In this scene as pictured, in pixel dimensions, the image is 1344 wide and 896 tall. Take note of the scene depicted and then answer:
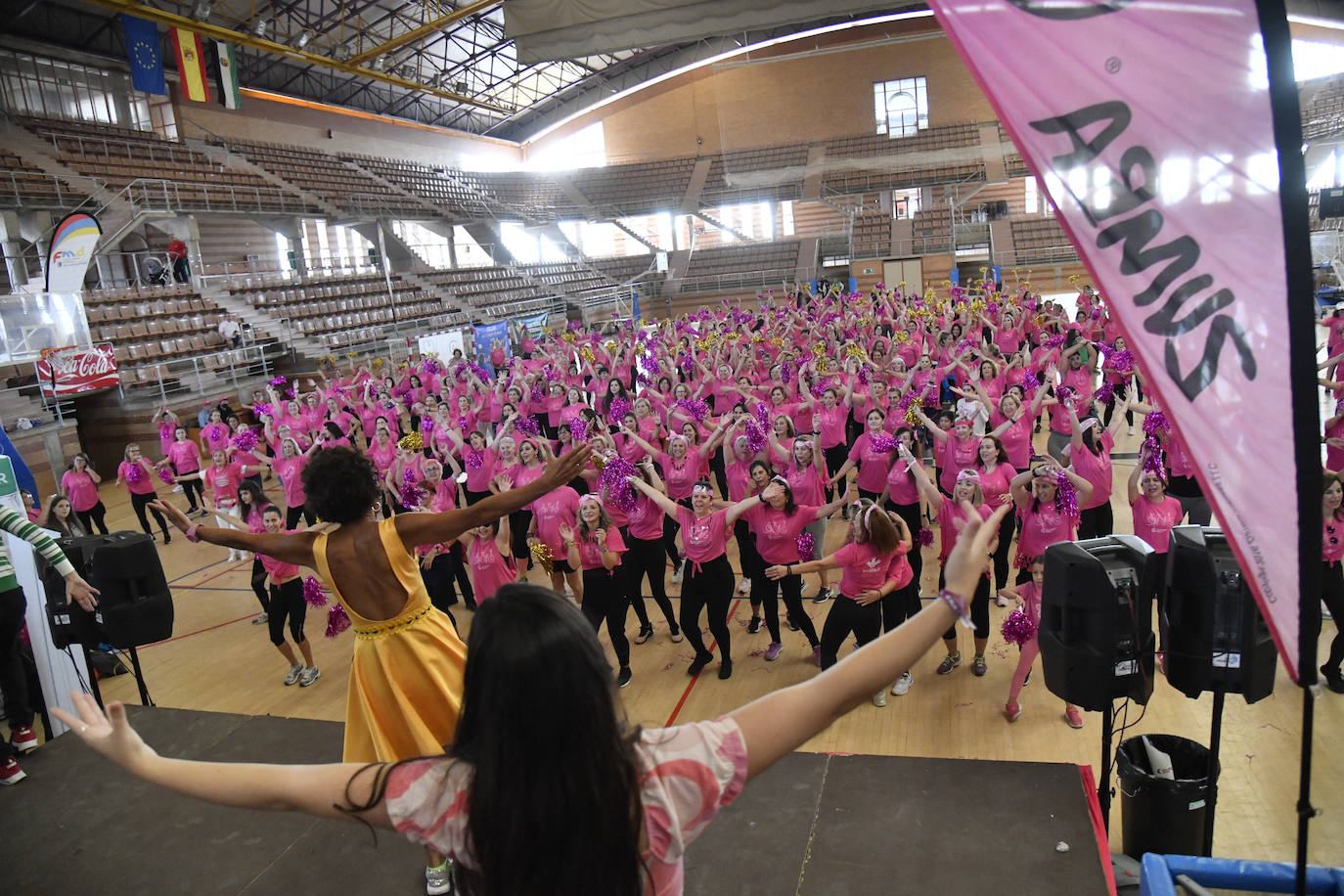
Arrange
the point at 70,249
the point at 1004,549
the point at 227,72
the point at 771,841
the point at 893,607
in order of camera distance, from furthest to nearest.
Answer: the point at 227,72 → the point at 70,249 → the point at 1004,549 → the point at 893,607 → the point at 771,841

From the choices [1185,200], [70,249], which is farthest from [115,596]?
[70,249]

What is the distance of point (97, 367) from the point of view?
14289 millimetres

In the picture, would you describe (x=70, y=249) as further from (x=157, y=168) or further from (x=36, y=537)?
(x=36, y=537)

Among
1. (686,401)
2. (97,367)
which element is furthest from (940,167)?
(97,367)

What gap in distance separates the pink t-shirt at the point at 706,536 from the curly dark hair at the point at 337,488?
2.98 m

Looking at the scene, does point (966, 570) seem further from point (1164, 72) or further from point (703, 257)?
point (703, 257)

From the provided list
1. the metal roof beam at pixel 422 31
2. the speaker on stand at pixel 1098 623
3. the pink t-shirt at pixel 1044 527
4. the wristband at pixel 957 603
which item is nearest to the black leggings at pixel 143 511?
the pink t-shirt at pixel 1044 527

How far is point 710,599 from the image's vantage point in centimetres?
562

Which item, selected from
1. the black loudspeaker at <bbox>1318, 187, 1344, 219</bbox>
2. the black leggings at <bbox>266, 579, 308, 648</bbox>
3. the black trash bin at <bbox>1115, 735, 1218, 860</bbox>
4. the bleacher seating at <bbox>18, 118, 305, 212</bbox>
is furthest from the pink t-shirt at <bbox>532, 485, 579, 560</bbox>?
the bleacher seating at <bbox>18, 118, 305, 212</bbox>

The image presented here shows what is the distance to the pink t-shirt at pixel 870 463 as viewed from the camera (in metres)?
6.91

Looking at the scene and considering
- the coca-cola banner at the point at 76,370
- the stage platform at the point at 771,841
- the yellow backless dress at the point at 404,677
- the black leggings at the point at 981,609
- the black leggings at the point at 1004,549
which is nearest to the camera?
the yellow backless dress at the point at 404,677

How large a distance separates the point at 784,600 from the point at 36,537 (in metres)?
4.37

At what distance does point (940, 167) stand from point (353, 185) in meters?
19.9

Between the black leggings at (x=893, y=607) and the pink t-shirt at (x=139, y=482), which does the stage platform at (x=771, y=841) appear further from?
the pink t-shirt at (x=139, y=482)
